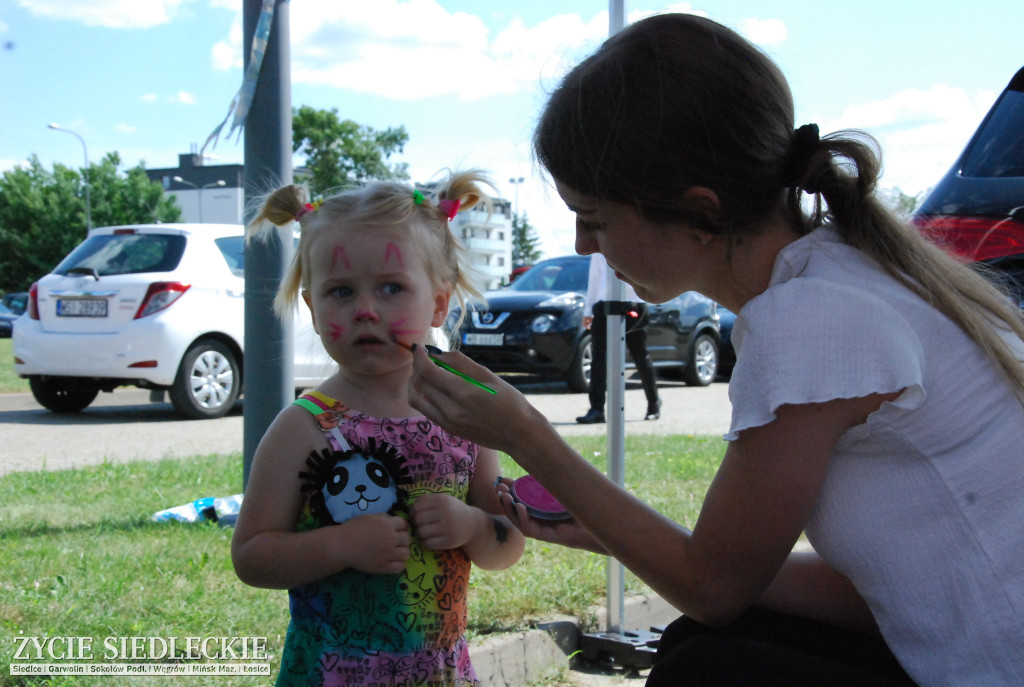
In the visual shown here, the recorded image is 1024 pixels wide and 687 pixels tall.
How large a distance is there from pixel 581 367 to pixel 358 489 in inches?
313

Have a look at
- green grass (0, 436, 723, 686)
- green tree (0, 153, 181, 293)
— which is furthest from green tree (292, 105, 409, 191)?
green grass (0, 436, 723, 686)

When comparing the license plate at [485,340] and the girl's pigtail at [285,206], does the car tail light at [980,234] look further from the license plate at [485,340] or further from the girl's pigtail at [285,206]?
the license plate at [485,340]

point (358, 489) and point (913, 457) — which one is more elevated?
point (913, 457)

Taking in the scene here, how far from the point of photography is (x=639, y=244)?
60.4 inches

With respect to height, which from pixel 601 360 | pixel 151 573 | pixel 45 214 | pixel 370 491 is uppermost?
pixel 45 214

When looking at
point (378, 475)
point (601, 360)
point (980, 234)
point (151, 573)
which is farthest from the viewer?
point (601, 360)

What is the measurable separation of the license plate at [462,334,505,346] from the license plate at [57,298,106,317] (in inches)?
136

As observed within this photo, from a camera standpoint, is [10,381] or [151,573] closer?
[151,573]

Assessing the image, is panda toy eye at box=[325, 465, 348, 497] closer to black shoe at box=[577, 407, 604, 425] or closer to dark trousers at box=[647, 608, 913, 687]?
dark trousers at box=[647, 608, 913, 687]

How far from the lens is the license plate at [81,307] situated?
24.3 feet

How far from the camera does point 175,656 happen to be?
2506 mm

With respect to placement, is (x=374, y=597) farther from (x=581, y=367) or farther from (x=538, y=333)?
(x=581, y=367)

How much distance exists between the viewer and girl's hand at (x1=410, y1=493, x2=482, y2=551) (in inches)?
67.7

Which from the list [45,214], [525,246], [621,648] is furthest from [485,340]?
[525,246]
